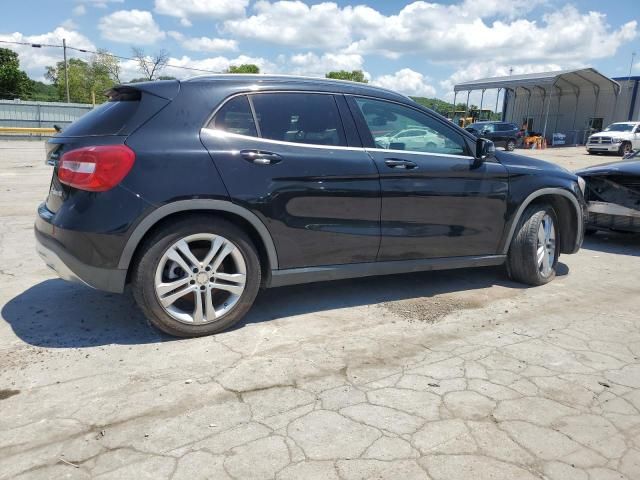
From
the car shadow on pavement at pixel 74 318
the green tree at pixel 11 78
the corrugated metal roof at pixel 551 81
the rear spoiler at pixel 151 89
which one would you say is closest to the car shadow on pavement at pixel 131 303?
the car shadow on pavement at pixel 74 318

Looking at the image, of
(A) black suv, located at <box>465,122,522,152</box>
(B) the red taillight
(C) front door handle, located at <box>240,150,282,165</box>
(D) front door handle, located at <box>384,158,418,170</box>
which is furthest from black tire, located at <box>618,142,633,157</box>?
(B) the red taillight

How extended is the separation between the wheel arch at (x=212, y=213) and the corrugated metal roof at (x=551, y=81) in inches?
1369

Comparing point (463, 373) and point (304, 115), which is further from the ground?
point (304, 115)

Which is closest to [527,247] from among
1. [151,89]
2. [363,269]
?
[363,269]

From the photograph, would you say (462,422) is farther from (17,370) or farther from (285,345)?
(17,370)

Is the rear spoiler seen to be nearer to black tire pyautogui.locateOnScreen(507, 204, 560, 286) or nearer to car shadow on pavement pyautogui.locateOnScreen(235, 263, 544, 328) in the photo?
car shadow on pavement pyautogui.locateOnScreen(235, 263, 544, 328)

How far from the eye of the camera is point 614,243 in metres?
7.25

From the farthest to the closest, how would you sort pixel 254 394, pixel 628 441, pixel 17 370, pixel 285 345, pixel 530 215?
pixel 530 215, pixel 285 345, pixel 17 370, pixel 254 394, pixel 628 441

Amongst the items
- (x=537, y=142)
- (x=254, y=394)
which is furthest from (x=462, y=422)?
(x=537, y=142)

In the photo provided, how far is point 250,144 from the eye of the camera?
3.54 metres

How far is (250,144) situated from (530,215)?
2.78 m

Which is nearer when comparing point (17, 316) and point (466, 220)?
point (17, 316)

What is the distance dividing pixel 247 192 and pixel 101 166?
2.96 ft

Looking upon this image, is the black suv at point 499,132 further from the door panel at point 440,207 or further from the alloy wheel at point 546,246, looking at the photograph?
the door panel at point 440,207
